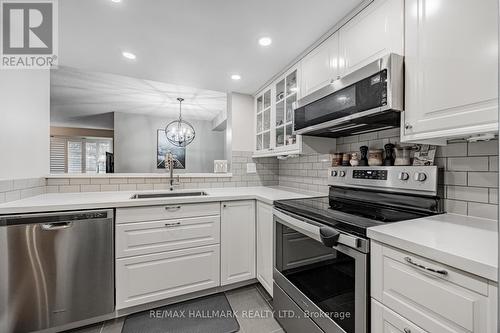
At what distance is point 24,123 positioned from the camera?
171 centimetres

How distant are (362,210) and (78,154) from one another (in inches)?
287

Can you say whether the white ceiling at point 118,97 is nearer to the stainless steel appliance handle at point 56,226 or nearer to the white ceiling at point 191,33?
the white ceiling at point 191,33

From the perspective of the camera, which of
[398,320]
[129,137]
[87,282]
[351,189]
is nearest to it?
[398,320]

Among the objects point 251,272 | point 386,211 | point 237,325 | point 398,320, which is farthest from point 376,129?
point 237,325

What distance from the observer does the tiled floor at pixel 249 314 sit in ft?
5.09

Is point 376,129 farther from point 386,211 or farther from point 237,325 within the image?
point 237,325

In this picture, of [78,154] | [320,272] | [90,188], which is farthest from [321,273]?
[78,154]

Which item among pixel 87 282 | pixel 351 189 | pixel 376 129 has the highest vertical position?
pixel 376 129

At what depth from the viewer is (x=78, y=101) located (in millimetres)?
4070

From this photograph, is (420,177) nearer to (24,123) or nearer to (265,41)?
(265,41)

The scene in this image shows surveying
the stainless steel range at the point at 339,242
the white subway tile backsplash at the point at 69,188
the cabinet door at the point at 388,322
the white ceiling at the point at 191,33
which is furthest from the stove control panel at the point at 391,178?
the white subway tile backsplash at the point at 69,188

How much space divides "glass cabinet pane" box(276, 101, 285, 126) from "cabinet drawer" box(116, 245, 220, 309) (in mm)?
1346

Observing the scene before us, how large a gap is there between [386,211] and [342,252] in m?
0.46

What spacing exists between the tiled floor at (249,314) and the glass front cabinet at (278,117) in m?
1.33
